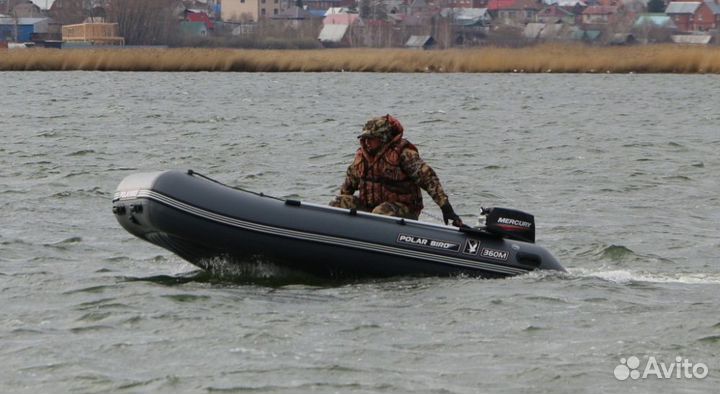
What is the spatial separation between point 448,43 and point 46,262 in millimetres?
99616

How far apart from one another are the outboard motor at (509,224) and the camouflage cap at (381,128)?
2.85ft

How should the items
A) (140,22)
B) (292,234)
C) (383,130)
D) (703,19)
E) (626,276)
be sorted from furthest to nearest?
(703,19), (140,22), (626,276), (383,130), (292,234)

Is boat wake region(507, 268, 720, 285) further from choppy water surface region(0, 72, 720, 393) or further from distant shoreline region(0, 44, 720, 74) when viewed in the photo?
distant shoreline region(0, 44, 720, 74)

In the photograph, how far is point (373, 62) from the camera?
48594 millimetres

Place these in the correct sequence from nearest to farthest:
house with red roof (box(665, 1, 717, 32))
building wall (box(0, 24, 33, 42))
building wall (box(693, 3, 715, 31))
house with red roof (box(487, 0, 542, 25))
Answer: building wall (box(0, 24, 33, 42))
house with red roof (box(665, 1, 717, 32))
building wall (box(693, 3, 715, 31))
house with red roof (box(487, 0, 542, 25))

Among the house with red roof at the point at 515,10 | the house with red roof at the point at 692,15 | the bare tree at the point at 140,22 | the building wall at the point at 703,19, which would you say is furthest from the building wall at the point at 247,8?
the bare tree at the point at 140,22

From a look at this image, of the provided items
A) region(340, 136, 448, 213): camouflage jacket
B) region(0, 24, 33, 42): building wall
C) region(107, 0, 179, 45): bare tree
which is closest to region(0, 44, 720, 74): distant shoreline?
region(340, 136, 448, 213): camouflage jacket

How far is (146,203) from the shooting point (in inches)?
388

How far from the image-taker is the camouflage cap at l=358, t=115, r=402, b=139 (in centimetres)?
1038

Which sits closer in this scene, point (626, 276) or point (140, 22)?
point (626, 276)

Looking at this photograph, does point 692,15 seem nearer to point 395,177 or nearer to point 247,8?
point 247,8

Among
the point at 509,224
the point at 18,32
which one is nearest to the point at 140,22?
the point at 18,32

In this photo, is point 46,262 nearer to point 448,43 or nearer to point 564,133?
point 564,133

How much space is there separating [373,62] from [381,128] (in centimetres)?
3841
